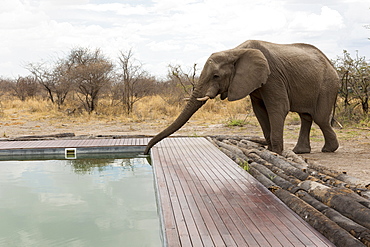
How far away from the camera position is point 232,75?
657 centimetres

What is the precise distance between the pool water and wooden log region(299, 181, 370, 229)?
1605 millimetres

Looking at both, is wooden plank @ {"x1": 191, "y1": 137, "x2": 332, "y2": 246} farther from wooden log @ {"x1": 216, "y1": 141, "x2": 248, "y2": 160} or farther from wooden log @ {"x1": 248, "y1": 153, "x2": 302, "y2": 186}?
wooden log @ {"x1": 216, "y1": 141, "x2": 248, "y2": 160}

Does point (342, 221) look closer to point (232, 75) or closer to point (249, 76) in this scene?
point (249, 76)

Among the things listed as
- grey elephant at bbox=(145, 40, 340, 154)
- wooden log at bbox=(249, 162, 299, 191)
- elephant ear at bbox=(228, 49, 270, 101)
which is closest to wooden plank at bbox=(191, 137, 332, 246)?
Result: wooden log at bbox=(249, 162, 299, 191)

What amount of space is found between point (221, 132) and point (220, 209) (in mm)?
8081

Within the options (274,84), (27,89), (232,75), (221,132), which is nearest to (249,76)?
(232,75)

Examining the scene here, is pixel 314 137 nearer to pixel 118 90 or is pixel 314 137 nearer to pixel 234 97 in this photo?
pixel 234 97

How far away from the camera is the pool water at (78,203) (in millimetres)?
4332

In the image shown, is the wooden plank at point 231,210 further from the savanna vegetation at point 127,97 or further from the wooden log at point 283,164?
the savanna vegetation at point 127,97

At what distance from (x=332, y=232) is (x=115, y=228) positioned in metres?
2.27

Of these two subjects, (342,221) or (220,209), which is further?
(220,209)

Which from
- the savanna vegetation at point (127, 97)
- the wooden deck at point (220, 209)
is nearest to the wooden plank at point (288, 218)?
the wooden deck at point (220, 209)

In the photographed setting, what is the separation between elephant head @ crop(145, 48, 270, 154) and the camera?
6.40 meters

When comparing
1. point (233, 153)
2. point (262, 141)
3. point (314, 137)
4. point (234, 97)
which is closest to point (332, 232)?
point (234, 97)
